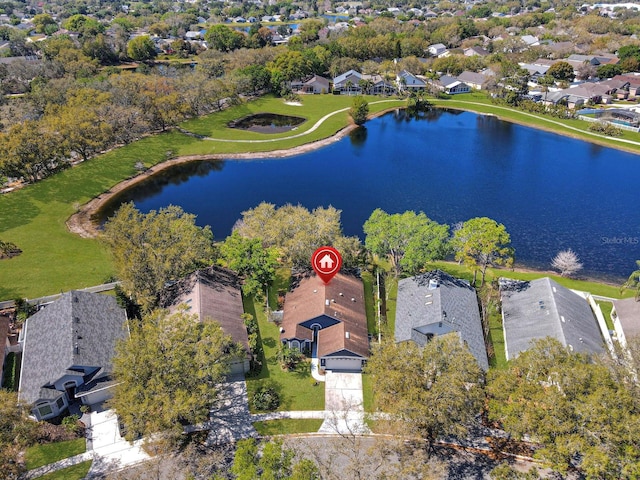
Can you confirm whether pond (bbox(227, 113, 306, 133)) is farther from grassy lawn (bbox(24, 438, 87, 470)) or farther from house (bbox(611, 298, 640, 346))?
grassy lawn (bbox(24, 438, 87, 470))

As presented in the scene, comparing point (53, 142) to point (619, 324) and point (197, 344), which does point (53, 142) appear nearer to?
point (197, 344)

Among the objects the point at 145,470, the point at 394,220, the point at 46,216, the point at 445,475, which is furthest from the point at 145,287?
the point at 46,216

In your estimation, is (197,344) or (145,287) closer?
(197,344)

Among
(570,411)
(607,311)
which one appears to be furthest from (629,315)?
(570,411)

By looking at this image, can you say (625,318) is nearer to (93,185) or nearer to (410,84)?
(93,185)

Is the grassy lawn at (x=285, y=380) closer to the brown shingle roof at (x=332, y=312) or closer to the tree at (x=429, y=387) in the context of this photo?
the brown shingle roof at (x=332, y=312)

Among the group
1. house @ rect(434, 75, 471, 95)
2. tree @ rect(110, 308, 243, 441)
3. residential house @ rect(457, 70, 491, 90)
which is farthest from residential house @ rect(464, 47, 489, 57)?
tree @ rect(110, 308, 243, 441)
